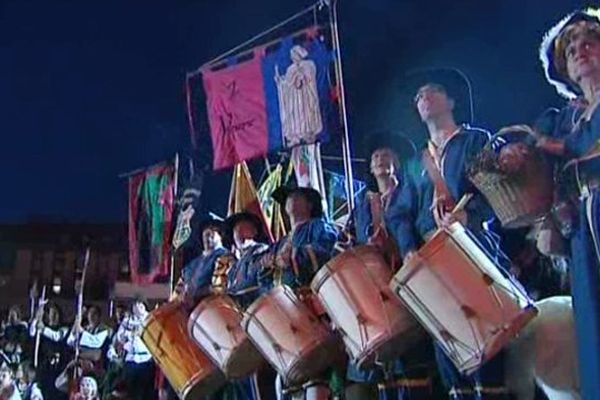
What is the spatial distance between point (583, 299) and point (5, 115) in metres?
3.72

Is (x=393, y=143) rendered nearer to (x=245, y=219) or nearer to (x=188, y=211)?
(x=245, y=219)

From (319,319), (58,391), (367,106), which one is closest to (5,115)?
(58,391)

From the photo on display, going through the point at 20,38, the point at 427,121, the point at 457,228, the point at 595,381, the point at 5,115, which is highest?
the point at 20,38

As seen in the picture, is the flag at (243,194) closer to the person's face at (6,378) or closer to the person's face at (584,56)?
the person's face at (6,378)

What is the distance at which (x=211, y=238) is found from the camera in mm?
4168

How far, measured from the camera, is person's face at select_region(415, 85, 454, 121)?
297 cm

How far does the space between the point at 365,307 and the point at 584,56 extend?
3.14 ft

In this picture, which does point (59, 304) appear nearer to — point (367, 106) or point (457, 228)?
point (367, 106)

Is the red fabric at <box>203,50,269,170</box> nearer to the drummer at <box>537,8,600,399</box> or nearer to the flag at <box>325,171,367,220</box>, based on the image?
the flag at <box>325,171,367,220</box>

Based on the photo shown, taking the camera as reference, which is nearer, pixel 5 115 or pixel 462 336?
pixel 462 336

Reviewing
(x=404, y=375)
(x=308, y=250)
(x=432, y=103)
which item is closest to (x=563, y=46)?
(x=432, y=103)

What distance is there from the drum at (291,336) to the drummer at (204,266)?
0.74m

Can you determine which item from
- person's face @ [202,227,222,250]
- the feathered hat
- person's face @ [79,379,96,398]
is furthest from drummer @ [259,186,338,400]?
person's face @ [79,379,96,398]

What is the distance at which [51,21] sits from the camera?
5.14m
